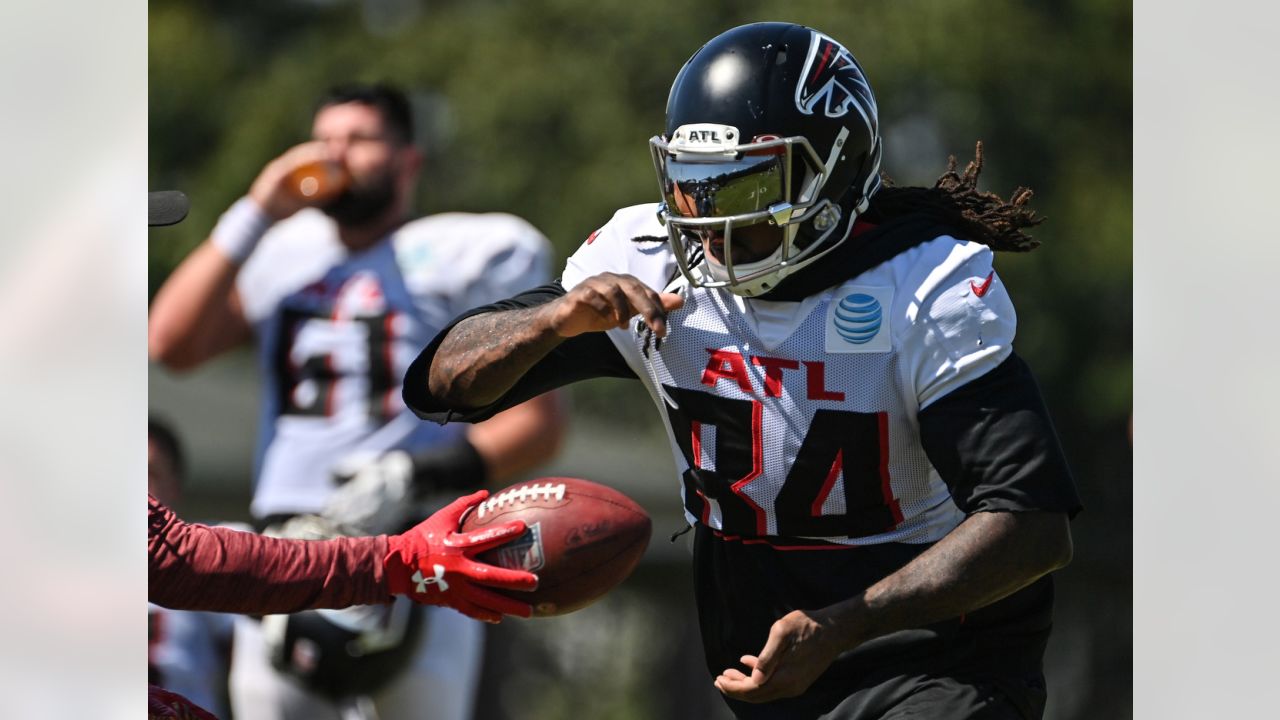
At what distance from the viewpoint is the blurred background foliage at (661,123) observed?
584 cm

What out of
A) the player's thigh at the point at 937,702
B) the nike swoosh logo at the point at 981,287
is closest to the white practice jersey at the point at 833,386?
the nike swoosh logo at the point at 981,287

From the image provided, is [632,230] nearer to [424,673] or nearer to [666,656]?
[424,673]

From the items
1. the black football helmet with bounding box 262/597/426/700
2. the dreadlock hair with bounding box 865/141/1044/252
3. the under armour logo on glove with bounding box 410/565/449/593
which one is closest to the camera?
the dreadlock hair with bounding box 865/141/1044/252

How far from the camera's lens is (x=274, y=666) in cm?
435

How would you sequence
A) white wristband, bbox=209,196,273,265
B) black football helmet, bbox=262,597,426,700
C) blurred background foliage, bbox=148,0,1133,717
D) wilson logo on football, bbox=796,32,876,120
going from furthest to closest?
blurred background foliage, bbox=148,0,1133,717, white wristband, bbox=209,196,273,265, black football helmet, bbox=262,597,426,700, wilson logo on football, bbox=796,32,876,120

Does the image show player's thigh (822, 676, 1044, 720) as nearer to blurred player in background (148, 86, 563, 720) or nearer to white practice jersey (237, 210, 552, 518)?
blurred player in background (148, 86, 563, 720)

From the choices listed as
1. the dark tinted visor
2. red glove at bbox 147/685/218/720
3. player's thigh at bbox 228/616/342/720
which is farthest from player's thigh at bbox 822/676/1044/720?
player's thigh at bbox 228/616/342/720

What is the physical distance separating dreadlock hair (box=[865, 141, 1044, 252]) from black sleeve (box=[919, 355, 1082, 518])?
1.10 feet

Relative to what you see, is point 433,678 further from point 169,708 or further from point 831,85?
point 831,85

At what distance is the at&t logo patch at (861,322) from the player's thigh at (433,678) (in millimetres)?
2205

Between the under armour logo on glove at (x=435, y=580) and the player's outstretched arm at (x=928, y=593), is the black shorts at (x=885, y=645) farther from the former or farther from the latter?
the under armour logo on glove at (x=435, y=580)

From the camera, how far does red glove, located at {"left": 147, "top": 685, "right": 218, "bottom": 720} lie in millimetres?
2637

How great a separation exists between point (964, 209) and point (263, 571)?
1296mm
